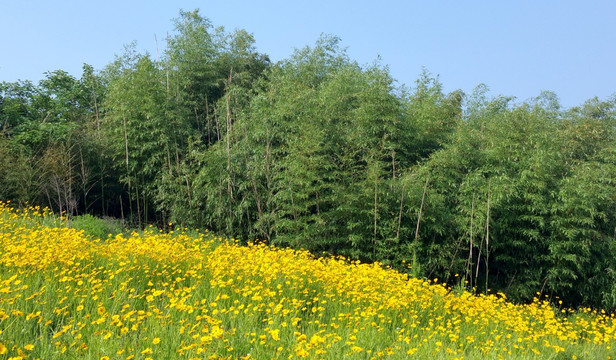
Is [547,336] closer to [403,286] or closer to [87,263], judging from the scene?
[403,286]

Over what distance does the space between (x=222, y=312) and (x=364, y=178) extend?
4.64 metres

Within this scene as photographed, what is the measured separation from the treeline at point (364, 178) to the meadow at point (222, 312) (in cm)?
234

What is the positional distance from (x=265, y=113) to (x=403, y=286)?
4.61m

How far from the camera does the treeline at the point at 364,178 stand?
677cm

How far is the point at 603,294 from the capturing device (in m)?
7.32

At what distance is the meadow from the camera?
221cm

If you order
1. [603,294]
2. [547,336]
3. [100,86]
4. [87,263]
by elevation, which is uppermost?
[100,86]

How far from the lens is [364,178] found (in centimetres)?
707

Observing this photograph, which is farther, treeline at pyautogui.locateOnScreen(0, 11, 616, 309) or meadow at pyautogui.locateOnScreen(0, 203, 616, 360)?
treeline at pyautogui.locateOnScreen(0, 11, 616, 309)

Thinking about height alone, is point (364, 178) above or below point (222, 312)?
above

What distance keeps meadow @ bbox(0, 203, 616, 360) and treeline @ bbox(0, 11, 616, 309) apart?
7.67 ft

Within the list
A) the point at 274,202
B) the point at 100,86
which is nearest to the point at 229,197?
the point at 274,202

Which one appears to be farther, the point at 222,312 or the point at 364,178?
the point at 364,178

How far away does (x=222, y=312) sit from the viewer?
106 inches
